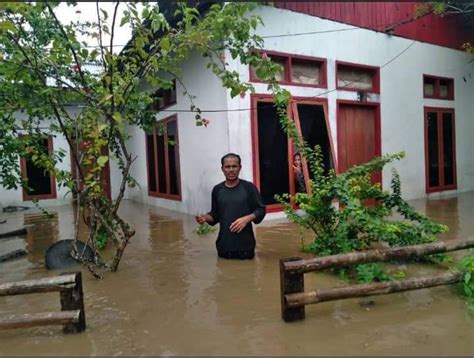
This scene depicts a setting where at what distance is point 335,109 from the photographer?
9.83 metres

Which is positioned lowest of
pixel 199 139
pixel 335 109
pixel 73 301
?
pixel 73 301

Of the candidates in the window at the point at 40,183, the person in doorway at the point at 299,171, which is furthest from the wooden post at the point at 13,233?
the window at the point at 40,183

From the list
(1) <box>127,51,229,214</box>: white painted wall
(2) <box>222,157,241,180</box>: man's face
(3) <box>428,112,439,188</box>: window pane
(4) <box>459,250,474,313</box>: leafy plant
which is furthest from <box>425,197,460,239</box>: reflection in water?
(1) <box>127,51,229,214</box>: white painted wall

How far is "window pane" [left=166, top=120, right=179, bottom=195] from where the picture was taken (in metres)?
11.0

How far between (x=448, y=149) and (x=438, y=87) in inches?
70.6

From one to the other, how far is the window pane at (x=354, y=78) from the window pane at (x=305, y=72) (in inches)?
26.1

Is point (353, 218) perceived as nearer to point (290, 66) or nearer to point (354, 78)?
point (290, 66)

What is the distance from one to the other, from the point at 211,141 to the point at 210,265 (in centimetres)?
402

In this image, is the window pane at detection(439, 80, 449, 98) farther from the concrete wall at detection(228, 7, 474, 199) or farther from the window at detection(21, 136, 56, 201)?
the window at detection(21, 136, 56, 201)

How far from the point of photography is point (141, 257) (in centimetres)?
625

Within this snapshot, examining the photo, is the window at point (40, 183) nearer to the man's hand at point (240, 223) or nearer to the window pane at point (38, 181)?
the window pane at point (38, 181)

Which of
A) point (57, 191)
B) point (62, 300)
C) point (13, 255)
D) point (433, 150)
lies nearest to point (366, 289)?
point (62, 300)

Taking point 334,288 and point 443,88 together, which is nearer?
point 334,288

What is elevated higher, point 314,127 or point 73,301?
point 314,127
